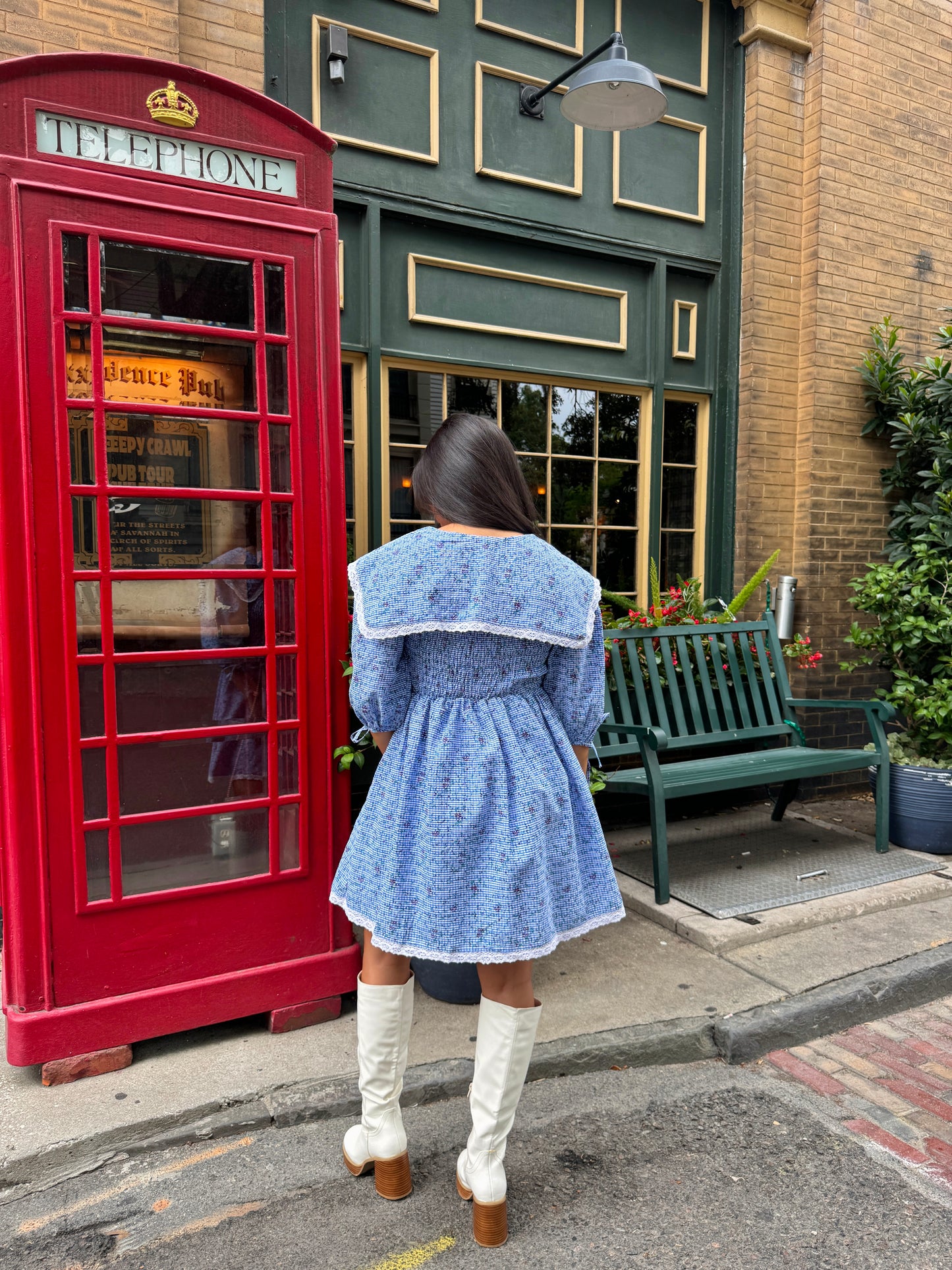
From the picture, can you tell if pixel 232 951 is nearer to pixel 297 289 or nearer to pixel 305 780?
pixel 305 780

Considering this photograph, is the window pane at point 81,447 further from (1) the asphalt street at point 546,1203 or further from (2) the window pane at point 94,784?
(1) the asphalt street at point 546,1203

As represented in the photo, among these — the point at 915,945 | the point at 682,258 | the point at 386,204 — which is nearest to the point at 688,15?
the point at 682,258

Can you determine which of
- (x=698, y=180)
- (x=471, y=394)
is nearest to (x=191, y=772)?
(x=471, y=394)

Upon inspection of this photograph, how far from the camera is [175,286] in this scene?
2.69 m

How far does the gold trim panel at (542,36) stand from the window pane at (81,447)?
359cm

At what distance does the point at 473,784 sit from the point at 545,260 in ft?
13.1

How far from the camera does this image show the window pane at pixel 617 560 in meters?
5.50

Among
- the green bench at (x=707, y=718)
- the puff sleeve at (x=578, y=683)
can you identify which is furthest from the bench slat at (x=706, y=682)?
the puff sleeve at (x=578, y=683)

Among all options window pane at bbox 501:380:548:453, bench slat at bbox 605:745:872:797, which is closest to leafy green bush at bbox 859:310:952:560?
bench slat at bbox 605:745:872:797

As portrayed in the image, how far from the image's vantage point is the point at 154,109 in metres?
2.59

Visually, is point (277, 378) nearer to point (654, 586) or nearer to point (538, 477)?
point (538, 477)

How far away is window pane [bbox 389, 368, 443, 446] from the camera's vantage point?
4.71 meters

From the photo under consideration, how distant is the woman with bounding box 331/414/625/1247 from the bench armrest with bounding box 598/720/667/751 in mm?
1717

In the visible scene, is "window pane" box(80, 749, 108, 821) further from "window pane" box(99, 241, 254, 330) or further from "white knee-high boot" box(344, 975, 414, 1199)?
"window pane" box(99, 241, 254, 330)
